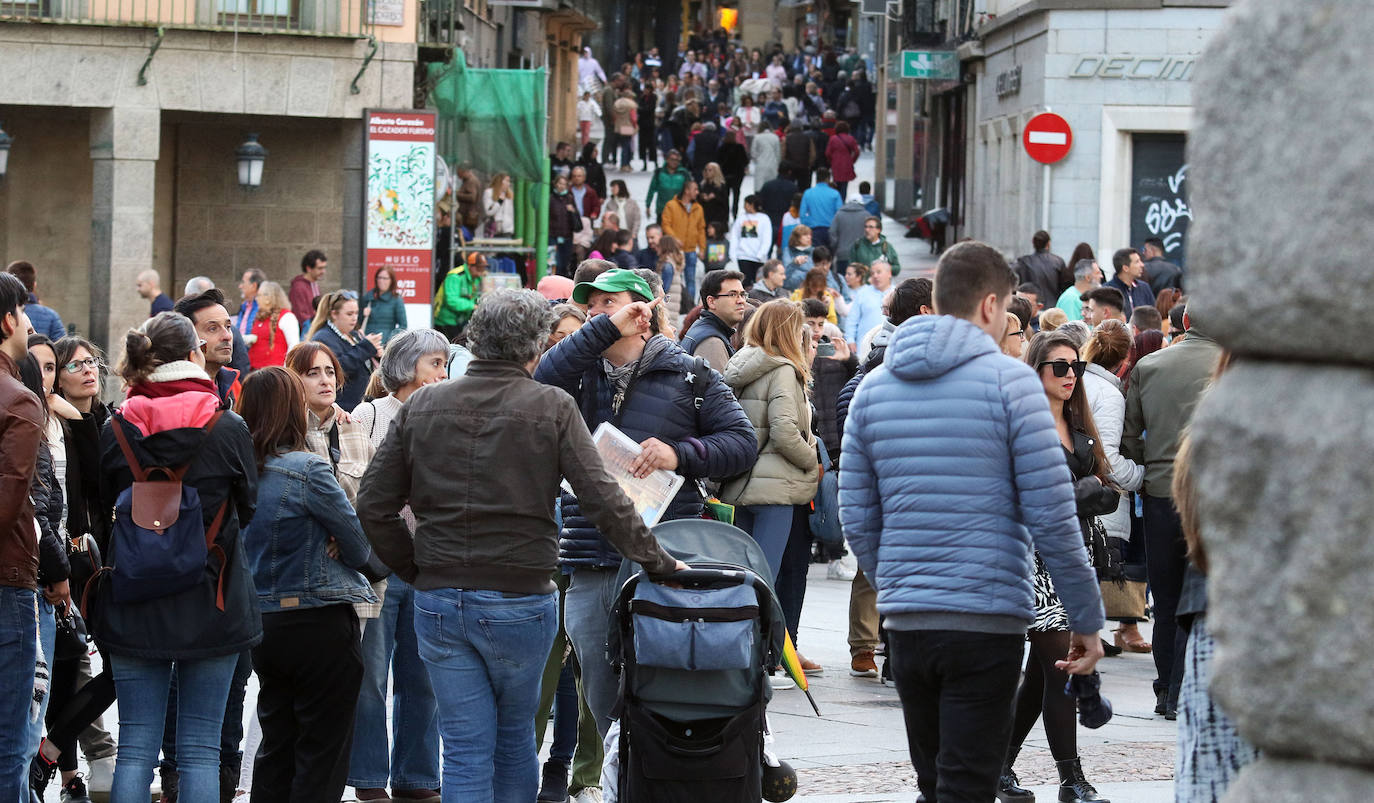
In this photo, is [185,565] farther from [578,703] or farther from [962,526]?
[962,526]

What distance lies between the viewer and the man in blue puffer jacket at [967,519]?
16.7 feet

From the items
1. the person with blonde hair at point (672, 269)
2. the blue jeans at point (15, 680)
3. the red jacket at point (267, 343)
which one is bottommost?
the blue jeans at point (15, 680)

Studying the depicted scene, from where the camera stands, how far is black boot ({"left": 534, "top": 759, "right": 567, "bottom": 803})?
24.1 feet

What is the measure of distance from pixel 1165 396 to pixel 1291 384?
6.57m

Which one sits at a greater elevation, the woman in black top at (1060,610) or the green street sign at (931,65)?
the green street sign at (931,65)

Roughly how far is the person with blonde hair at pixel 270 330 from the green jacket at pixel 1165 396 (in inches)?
315

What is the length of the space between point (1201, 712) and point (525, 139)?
1906 centimetres

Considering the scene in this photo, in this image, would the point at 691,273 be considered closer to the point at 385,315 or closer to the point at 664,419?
the point at 385,315

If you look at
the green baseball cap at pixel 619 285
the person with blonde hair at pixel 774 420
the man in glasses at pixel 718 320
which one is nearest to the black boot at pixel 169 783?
the green baseball cap at pixel 619 285

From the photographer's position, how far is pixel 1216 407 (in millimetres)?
2461

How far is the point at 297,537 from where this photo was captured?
6367mm

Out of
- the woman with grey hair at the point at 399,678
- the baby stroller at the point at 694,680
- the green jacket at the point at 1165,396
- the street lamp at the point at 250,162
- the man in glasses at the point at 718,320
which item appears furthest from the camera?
the street lamp at the point at 250,162

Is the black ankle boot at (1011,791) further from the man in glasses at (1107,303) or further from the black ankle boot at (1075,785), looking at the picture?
the man in glasses at (1107,303)

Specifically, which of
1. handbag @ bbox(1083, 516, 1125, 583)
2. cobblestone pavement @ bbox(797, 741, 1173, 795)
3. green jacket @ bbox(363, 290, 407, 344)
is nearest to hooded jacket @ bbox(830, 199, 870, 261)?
green jacket @ bbox(363, 290, 407, 344)
